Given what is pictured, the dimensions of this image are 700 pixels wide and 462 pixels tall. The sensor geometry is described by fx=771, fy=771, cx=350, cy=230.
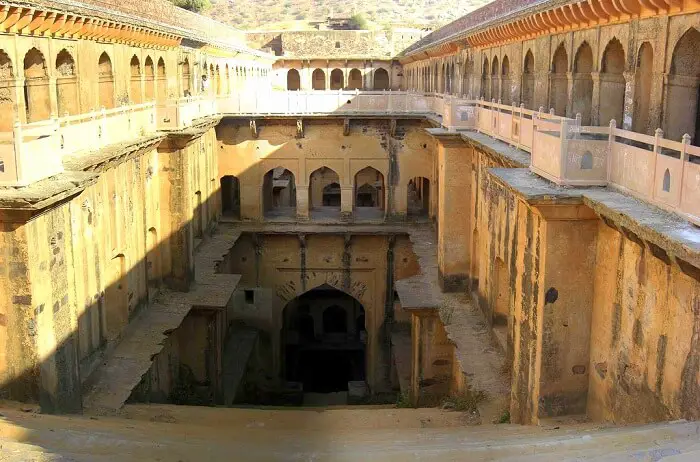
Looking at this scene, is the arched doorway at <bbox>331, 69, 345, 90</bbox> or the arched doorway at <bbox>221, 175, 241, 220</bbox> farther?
the arched doorway at <bbox>331, 69, 345, 90</bbox>

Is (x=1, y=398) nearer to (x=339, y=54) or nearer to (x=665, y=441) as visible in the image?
(x=665, y=441)

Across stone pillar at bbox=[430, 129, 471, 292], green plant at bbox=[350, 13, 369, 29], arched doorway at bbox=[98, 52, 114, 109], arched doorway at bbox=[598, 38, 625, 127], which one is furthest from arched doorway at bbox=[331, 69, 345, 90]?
arched doorway at bbox=[598, 38, 625, 127]

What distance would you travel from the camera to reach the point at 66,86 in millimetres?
13680

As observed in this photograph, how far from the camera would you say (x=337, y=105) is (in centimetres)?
2356

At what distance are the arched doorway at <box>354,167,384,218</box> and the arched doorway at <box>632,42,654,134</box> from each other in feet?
49.4

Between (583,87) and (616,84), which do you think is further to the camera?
(583,87)

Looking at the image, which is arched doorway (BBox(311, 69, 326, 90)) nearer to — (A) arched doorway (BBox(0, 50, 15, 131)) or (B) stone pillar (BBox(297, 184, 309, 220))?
(B) stone pillar (BBox(297, 184, 309, 220))

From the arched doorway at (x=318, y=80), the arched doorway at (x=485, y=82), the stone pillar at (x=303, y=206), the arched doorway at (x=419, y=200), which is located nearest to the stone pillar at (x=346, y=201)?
the stone pillar at (x=303, y=206)

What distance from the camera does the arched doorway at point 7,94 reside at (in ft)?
37.6

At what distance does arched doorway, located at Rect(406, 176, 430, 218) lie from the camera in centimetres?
2493

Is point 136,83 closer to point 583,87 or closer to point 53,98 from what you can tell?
point 53,98

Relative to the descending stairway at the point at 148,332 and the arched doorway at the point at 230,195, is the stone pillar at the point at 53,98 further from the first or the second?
the arched doorway at the point at 230,195

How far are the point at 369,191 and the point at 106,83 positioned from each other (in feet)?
72.9

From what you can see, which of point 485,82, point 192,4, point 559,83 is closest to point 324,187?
point 485,82
